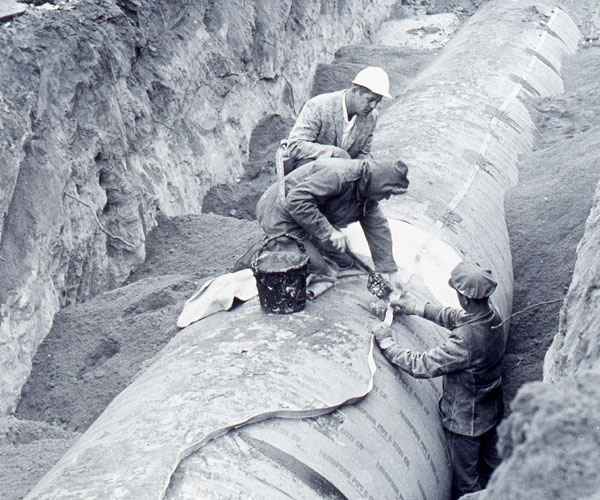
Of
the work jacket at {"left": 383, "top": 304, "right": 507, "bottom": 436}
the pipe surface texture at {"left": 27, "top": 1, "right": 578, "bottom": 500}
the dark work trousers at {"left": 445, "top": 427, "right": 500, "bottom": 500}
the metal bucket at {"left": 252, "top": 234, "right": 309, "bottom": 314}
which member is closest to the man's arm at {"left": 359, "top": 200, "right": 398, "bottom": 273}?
the pipe surface texture at {"left": 27, "top": 1, "right": 578, "bottom": 500}

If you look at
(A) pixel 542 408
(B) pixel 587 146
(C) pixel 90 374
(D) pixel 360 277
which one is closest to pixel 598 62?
(B) pixel 587 146

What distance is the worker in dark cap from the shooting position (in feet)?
13.0

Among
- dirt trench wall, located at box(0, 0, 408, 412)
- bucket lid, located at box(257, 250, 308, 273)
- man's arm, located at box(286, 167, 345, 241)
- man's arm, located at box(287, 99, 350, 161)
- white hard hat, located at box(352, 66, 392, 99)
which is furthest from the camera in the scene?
dirt trench wall, located at box(0, 0, 408, 412)

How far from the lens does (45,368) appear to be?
5309 millimetres

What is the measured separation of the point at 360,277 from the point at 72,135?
8.86 ft

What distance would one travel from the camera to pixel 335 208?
4.54 metres

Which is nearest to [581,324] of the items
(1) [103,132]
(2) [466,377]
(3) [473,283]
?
(3) [473,283]

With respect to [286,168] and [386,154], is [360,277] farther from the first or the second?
[386,154]

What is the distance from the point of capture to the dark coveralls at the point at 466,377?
3.99 m

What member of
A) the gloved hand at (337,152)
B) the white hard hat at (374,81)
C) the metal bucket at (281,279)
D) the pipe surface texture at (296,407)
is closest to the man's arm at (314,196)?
the metal bucket at (281,279)

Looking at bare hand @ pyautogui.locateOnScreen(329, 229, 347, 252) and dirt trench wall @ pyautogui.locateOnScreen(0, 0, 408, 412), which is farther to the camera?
dirt trench wall @ pyautogui.locateOnScreen(0, 0, 408, 412)

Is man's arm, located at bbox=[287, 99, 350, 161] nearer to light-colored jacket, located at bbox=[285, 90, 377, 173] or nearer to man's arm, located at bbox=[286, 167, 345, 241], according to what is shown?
light-colored jacket, located at bbox=[285, 90, 377, 173]

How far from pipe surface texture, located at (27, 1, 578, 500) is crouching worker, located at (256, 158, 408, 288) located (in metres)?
0.26

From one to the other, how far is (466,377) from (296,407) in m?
1.19
